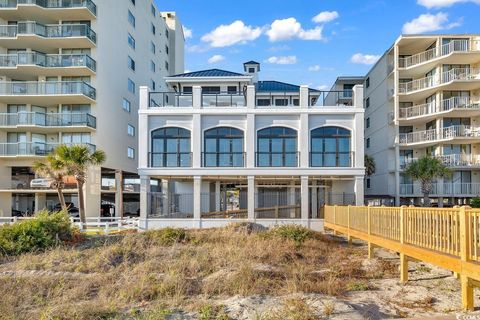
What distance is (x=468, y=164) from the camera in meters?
34.0

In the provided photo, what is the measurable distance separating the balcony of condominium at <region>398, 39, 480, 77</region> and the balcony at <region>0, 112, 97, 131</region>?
28.9 m

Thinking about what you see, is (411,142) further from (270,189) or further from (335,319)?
(335,319)

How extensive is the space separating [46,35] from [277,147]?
73.9 ft


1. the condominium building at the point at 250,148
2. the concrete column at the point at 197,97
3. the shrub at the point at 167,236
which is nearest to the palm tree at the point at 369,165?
the condominium building at the point at 250,148

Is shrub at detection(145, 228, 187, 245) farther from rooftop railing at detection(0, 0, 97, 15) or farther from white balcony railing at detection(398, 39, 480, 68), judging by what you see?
white balcony railing at detection(398, 39, 480, 68)

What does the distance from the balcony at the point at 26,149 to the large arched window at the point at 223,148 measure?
39.5ft

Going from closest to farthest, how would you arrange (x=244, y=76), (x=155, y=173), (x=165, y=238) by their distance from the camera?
(x=165, y=238)
(x=155, y=173)
(x=244, y=76)

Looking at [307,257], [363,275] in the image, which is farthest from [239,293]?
[307,257]

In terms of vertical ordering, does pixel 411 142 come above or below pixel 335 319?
above

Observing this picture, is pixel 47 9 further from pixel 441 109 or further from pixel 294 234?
pixel 441 109

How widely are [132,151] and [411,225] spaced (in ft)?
111

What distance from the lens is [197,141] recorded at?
26453 mm

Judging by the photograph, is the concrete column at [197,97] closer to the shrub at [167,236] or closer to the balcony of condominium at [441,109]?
the shrub at [167,236]

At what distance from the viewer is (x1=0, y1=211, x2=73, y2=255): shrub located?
15.4m
